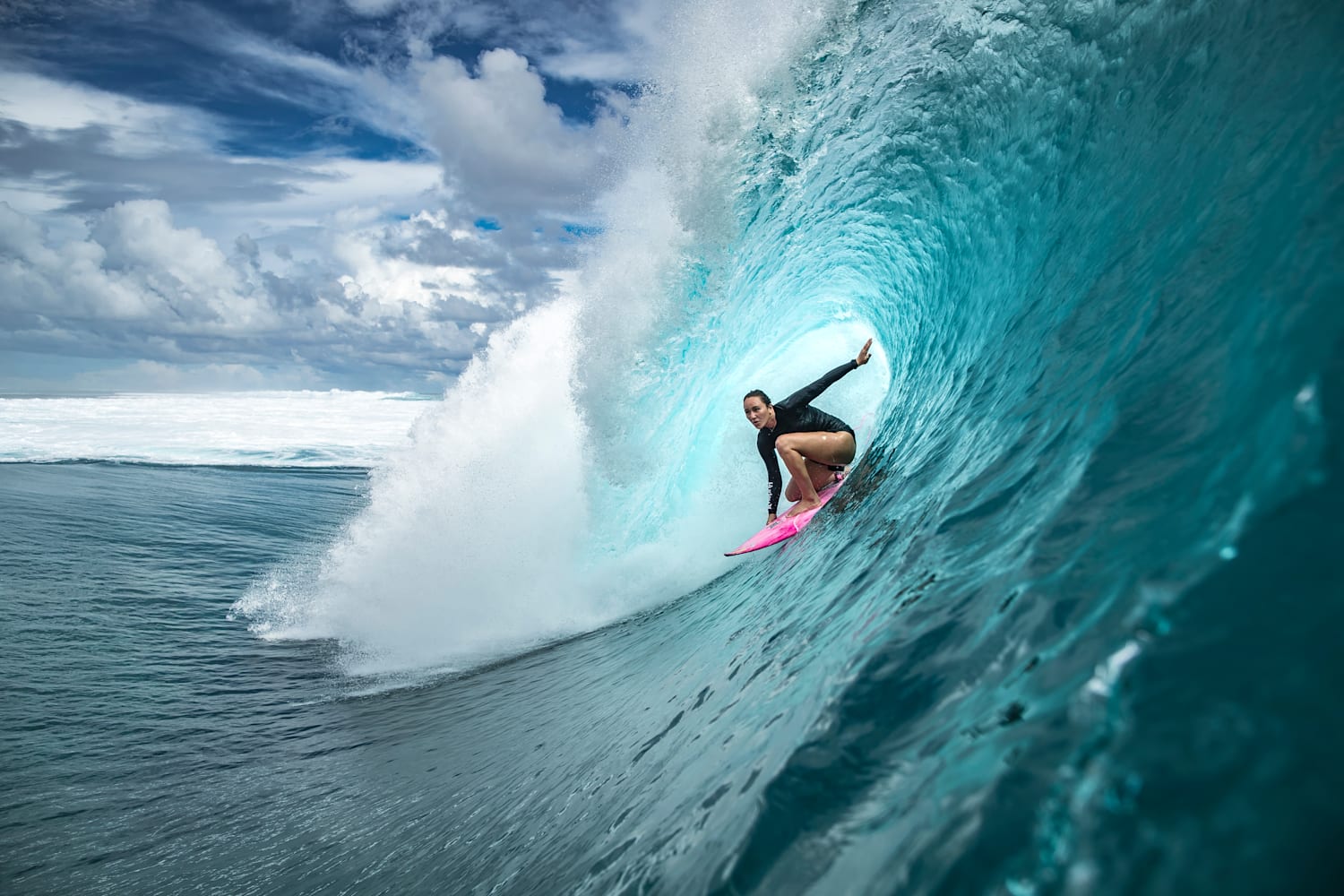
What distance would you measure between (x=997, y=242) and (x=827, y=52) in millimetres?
2876

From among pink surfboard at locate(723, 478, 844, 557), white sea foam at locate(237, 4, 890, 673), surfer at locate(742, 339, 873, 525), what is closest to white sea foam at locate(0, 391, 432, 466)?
white sea foam at locate(237, 4, 890, 673)

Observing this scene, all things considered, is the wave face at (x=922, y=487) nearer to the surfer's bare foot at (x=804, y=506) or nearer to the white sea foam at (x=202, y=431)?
the surfer's bare foot at (x=804, y=506)

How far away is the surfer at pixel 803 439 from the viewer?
262 inches

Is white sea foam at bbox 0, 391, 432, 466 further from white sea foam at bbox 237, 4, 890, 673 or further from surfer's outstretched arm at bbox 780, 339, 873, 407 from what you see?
surfer's outstretched arm at bbox 780, 339, 873, 407

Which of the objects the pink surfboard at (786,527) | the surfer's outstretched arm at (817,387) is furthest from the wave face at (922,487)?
the surfer's outstretched arm at (817,387)

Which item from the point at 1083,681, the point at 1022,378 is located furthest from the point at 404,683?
the point at 1083,681

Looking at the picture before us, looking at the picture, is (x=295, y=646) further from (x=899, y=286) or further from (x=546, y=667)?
(x=899, y=286)

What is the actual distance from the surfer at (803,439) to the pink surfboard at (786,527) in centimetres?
8

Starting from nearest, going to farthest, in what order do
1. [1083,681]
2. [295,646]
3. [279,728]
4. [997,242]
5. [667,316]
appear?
[1083,681] → [997,242] → [279,728] → [667,316] → [295,646]

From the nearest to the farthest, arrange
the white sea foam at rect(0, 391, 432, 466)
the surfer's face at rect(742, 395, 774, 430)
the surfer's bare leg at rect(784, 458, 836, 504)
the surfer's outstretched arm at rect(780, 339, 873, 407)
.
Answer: the surfer's outstretched arm at rect(780, 339, 873, 407) → the surfer's face at rect(742, 395, 774, 430) → the surfer's bare leg at rect(784, 458, 836, 504) → the white sea foam at rect(0, 391, 432, 466)

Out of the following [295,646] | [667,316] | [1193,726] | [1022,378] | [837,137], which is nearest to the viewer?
[1193,726]

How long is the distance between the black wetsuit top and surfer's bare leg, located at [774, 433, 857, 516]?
5 cm

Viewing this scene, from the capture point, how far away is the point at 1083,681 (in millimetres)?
1705

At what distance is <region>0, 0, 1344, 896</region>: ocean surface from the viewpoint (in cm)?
161
